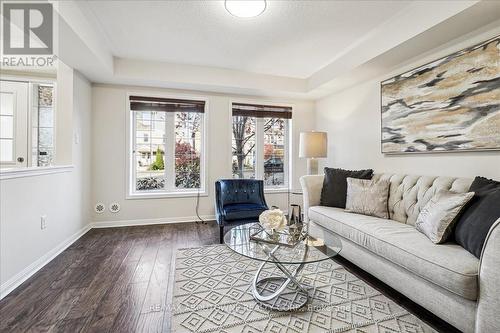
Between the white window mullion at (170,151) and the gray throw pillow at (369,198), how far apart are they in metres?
2.79

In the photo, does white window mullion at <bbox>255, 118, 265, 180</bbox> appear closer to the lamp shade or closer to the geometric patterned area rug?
the lamp shade

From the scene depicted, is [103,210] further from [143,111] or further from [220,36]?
[220,36]

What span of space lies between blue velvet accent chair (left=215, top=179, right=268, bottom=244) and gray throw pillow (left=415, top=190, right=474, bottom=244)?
1.74 m

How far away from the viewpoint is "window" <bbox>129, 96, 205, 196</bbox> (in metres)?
3.95

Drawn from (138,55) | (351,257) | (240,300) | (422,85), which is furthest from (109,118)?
(422,85)

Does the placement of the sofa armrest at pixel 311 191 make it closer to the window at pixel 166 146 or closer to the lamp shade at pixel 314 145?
the lamp shade at pixel 314 145

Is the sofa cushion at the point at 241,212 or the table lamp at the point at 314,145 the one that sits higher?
the table lamp at the point at 314,145

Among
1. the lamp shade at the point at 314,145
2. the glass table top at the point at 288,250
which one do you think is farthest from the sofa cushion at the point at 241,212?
the lamp shade at the point at 314,145

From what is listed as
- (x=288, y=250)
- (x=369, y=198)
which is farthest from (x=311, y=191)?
(x=288, y=250)

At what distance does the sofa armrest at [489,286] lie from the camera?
1208 mm

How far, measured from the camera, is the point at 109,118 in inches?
147

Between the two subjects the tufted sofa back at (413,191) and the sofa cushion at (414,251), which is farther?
the tufted sofa back at (413,191)

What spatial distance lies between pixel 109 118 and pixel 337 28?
3380 millimetres

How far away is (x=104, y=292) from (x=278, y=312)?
1.38 m
